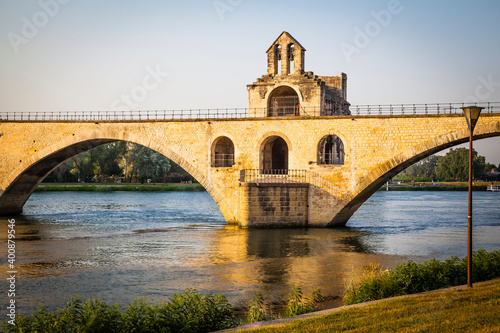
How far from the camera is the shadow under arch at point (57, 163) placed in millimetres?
32188

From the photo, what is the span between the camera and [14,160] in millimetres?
36531

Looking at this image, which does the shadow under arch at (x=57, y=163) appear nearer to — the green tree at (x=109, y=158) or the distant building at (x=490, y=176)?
the green tree at (x=109, y=158)

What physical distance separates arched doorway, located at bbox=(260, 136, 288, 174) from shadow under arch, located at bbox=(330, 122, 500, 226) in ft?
15.1

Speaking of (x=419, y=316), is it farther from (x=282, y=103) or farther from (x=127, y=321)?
(x=282, y=103)

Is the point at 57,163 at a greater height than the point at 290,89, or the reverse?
the point at 290,89

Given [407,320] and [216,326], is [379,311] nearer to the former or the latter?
[407,320]

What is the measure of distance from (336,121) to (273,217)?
6386 mm

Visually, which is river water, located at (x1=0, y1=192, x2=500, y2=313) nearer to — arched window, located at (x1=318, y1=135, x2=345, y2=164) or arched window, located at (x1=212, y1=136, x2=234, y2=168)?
arched window, located at (x1=212, y1=136, x2=234, y2=168)

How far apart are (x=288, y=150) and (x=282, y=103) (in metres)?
3.98

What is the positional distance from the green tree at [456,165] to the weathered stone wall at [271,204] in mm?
100034

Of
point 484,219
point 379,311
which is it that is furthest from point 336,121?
point 379,311

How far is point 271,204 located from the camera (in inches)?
1127

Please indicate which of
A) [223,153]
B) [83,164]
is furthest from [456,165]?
[223,153]

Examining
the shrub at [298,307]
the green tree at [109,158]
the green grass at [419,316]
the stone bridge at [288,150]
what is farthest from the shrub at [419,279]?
the green tree at [109,158]
